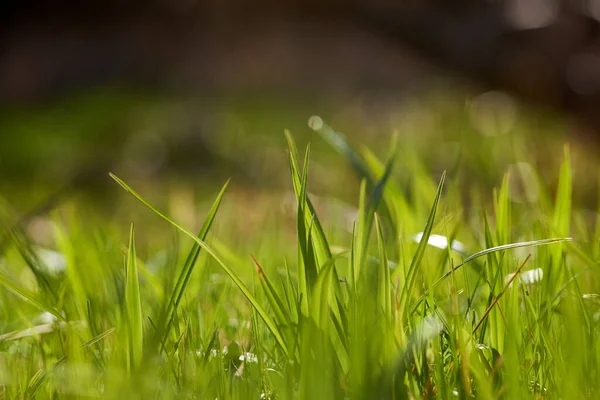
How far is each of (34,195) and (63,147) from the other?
1408 millimetres

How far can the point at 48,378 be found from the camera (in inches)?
23.1

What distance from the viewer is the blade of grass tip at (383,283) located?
1.93ft

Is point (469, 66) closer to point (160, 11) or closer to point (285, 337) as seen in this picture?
point (285, 337)

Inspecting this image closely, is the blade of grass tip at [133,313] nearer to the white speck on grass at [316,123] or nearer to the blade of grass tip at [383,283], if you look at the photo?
the blade of grass tip at [383,283]

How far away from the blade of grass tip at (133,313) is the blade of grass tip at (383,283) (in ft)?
0.71

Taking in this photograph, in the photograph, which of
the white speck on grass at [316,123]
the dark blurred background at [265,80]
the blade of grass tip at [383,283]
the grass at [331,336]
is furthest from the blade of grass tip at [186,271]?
the dark blurred background at [265,80]

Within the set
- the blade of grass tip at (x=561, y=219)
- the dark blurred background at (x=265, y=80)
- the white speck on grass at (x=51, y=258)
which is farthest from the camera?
the dark blurred background at (x=265, y=80)

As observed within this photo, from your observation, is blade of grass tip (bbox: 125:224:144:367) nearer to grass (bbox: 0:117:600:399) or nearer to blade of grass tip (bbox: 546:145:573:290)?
grass (bbox: 0:117:600:399)

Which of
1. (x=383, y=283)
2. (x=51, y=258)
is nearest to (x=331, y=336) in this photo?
(x=383, y=283)

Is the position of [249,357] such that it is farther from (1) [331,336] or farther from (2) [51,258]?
(2) [51,258]

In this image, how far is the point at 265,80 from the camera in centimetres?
613

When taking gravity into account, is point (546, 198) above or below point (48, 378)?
above

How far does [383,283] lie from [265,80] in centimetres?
566

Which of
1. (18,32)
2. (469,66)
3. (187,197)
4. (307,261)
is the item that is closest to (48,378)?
(307,261)
